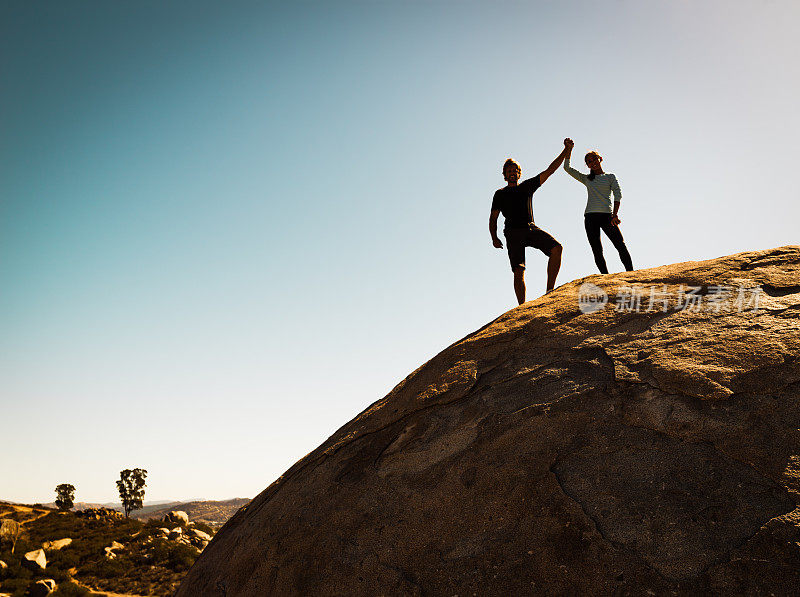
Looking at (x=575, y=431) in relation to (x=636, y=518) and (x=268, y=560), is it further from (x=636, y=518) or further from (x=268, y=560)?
(x=268, y=560)

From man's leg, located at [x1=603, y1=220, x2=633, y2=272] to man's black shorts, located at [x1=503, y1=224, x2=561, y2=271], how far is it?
29.7 inches

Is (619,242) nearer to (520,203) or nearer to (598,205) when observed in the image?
(598,205)

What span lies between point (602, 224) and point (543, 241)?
2.95 ft

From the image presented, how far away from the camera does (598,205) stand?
6.52 metres

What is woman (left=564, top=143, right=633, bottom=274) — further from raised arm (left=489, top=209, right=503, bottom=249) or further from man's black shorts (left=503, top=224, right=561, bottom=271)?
raised arm (left=489, top=209, right=503, bottom=249)

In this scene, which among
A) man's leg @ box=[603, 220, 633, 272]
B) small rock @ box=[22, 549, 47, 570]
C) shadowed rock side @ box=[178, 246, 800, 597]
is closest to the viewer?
shadowed rock side @ box=[178, 246, 800, 597]

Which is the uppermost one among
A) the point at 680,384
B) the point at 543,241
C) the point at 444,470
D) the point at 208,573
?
the point at 543,241

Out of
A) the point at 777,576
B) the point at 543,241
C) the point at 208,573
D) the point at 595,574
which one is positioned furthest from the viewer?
the point at 543,241

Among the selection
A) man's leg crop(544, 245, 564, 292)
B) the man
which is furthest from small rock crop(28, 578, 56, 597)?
man's leg crop(544, 245, 564, 292)

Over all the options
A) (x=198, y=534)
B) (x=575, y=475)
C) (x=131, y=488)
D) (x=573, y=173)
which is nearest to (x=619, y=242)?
(x=573, y=173)

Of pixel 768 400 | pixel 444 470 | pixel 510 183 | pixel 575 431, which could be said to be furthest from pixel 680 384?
pixel 510 183

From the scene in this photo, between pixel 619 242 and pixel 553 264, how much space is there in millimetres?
957

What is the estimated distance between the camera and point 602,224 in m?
6.54

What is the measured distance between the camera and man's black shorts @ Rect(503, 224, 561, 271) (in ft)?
21.0
